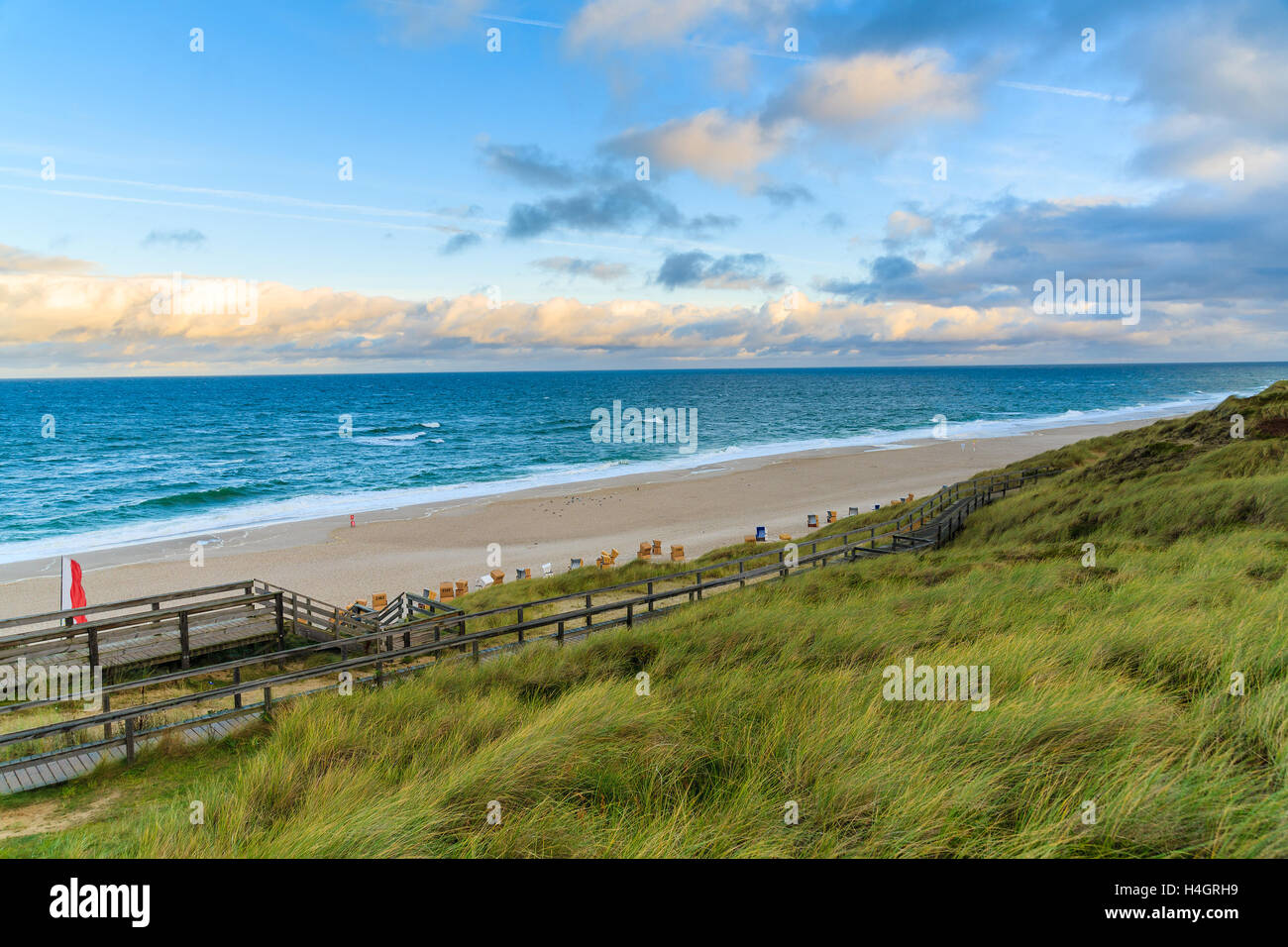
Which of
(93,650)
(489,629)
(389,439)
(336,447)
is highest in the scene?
(389,439)

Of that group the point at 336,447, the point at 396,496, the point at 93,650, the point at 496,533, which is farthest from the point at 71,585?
the point at 336,447

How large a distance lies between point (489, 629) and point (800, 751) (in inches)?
277

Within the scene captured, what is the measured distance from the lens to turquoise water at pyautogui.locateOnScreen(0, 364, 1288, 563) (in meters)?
44.4

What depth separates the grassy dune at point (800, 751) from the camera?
3625mm

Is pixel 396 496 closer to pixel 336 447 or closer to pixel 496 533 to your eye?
pixel 496 533

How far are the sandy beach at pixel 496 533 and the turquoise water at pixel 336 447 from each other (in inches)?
190

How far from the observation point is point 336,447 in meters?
75.9

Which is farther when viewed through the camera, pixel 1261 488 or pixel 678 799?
pixel 1261 488

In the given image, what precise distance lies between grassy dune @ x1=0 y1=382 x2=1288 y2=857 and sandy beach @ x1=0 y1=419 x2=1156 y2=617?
21443 millimetres

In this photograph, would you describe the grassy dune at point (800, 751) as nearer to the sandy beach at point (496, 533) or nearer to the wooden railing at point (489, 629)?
the wooden railing at point (489, 629)
